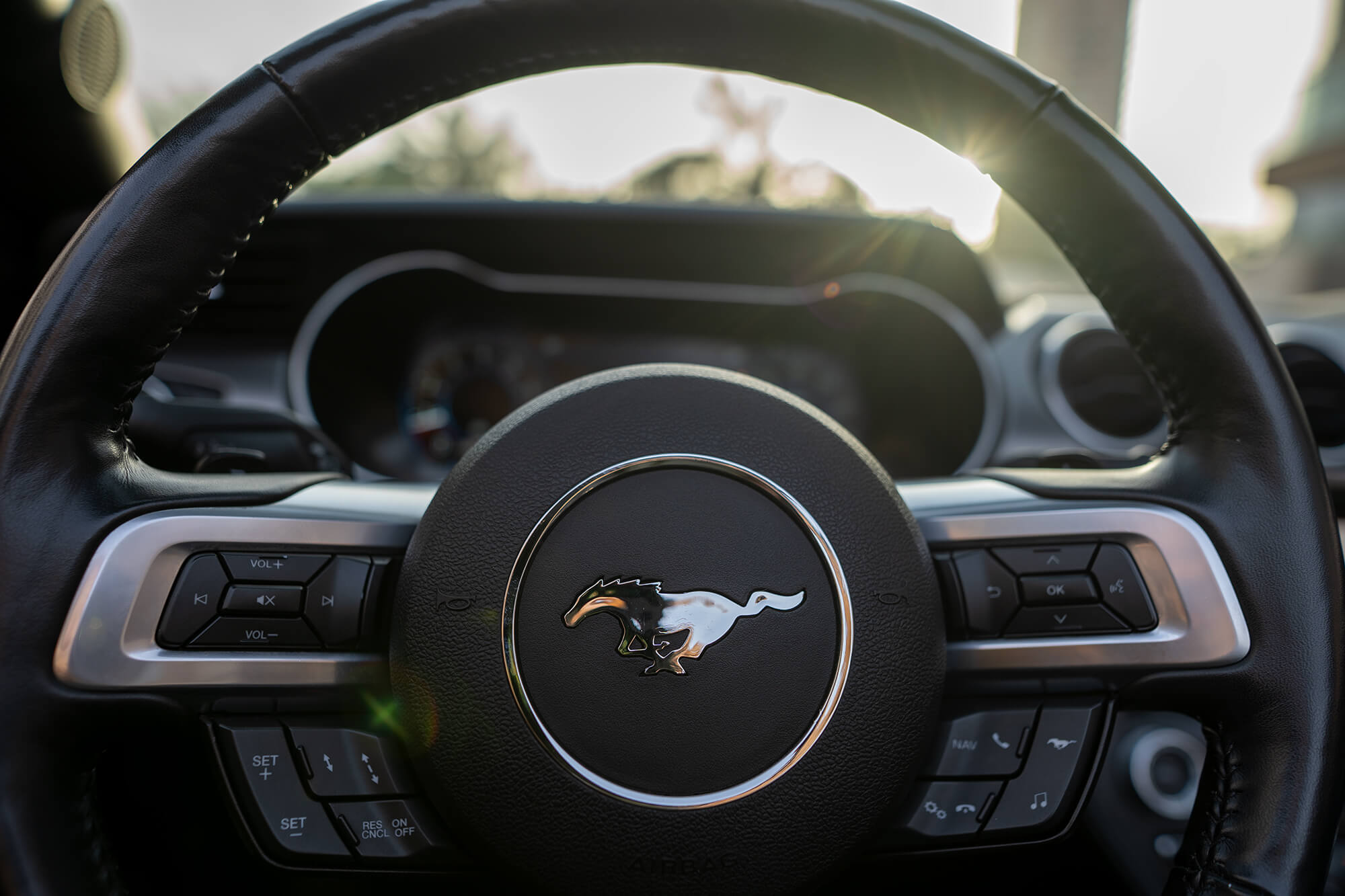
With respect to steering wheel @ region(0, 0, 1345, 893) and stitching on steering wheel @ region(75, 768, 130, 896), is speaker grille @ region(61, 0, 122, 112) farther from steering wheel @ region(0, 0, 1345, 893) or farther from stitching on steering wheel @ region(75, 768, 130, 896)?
stitching on steering wheel @ region(75, 768, 130, 896)

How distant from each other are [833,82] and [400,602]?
639 millimetres

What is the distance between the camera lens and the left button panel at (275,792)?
0.80 m

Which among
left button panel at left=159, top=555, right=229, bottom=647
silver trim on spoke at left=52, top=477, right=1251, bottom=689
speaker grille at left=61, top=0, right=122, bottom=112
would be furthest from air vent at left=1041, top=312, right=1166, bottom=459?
speaker grille at left=61, top=0, right=122, bottom=112

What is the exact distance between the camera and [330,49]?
0.76 meters

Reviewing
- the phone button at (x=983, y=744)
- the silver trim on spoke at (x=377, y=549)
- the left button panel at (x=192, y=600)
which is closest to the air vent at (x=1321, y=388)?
the silver trim on spoke at (x=377, y=549)

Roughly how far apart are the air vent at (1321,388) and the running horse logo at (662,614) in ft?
7.06

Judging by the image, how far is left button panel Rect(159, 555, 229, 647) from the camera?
2.59 feet

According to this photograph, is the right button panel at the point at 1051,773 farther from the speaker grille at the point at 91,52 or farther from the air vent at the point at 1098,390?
the speaker grille at the point at 91,52

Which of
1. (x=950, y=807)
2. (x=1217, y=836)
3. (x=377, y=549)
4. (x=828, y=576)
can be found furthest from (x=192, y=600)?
(x=1217, y=836)

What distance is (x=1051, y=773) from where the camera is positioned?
0.87 meters

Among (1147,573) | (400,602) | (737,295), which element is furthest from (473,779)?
(737,295)

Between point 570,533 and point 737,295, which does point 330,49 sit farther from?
point 737,295

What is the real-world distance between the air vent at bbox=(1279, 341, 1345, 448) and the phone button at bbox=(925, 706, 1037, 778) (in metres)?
1.89

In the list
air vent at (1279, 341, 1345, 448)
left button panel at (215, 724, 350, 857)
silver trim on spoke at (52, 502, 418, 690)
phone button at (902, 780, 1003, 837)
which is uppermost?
air vent at (1279, 341, 1345, 448)
